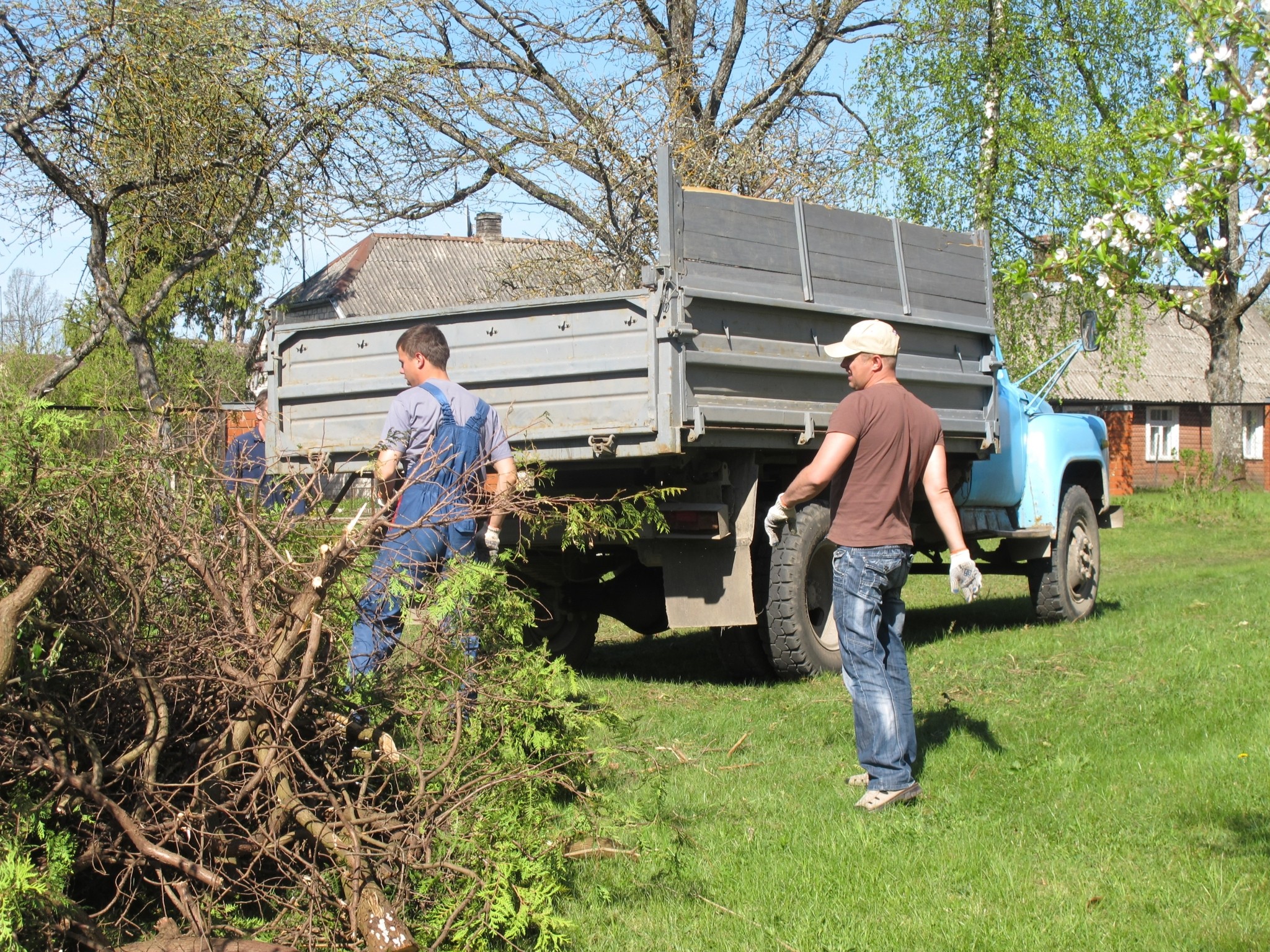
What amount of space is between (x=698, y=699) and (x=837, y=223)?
9.51ft

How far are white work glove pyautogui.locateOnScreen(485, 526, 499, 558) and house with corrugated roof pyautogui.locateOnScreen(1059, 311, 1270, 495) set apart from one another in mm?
30714

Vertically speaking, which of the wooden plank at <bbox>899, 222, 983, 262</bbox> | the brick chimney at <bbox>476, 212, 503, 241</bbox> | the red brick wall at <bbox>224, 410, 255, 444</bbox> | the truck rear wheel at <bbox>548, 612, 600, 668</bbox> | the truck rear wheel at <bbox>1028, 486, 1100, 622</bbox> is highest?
the brick chimney at <bbox>476, 212, 503, 241</bbox>

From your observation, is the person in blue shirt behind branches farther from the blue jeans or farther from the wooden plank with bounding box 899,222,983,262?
the wooden plank with bounding box 899,222,983,262

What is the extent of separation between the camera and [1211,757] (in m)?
5.16

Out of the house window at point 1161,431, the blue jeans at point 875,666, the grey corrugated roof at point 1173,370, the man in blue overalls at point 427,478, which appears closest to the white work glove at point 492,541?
the man in blue overalls at point 427,478

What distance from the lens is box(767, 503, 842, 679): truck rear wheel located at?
23.0ft

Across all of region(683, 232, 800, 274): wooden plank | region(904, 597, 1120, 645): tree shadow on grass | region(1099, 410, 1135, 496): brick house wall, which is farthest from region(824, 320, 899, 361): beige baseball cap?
region(1099, 410, 1135, 496): brick house wall

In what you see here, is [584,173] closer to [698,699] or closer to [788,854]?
[698,699]

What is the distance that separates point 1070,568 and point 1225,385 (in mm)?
18327

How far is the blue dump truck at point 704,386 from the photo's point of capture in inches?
248

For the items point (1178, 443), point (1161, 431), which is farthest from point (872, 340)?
point (1178, 443)

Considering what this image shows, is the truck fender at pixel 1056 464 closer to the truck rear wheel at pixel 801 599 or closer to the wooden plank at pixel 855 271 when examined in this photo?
the wooden plank at pixel 855 271

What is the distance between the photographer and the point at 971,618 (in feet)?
34.9

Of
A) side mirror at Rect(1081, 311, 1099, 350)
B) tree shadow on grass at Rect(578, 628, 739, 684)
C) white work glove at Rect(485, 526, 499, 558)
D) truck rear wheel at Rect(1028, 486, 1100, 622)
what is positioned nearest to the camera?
white work glove at Rect(485, 526, 499, 558)
